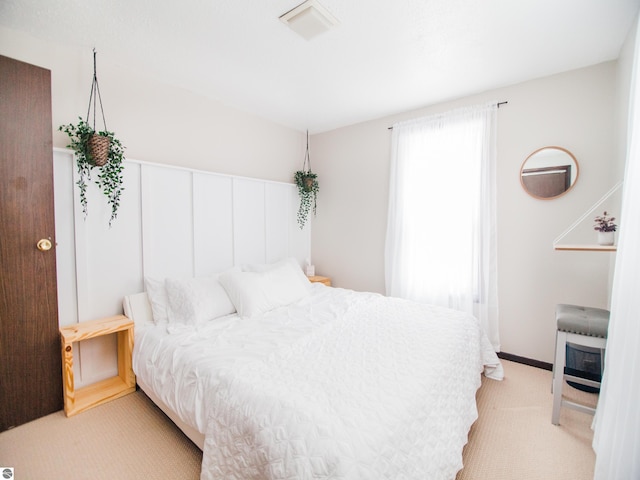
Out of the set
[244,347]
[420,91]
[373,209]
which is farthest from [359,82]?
[244,347]

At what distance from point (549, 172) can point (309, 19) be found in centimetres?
238

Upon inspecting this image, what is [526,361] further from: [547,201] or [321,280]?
[321,280]

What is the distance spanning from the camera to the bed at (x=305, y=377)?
1.05 m

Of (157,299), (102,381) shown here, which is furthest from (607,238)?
(102,381)

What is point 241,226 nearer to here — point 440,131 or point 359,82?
point 359,82

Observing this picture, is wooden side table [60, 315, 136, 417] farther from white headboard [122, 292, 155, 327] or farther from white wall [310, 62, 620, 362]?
white wall [310, 62, 620, 362]

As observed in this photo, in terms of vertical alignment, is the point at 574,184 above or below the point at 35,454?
above

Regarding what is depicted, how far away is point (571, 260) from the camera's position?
2.44m

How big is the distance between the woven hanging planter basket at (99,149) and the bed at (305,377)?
3.33ft

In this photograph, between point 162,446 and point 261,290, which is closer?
point 162,446

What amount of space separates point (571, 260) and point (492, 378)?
124cm

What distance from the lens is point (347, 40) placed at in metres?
1.98

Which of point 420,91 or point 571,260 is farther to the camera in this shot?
point 420,91

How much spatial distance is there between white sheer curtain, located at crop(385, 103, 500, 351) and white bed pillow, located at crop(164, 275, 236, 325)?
1.97m
